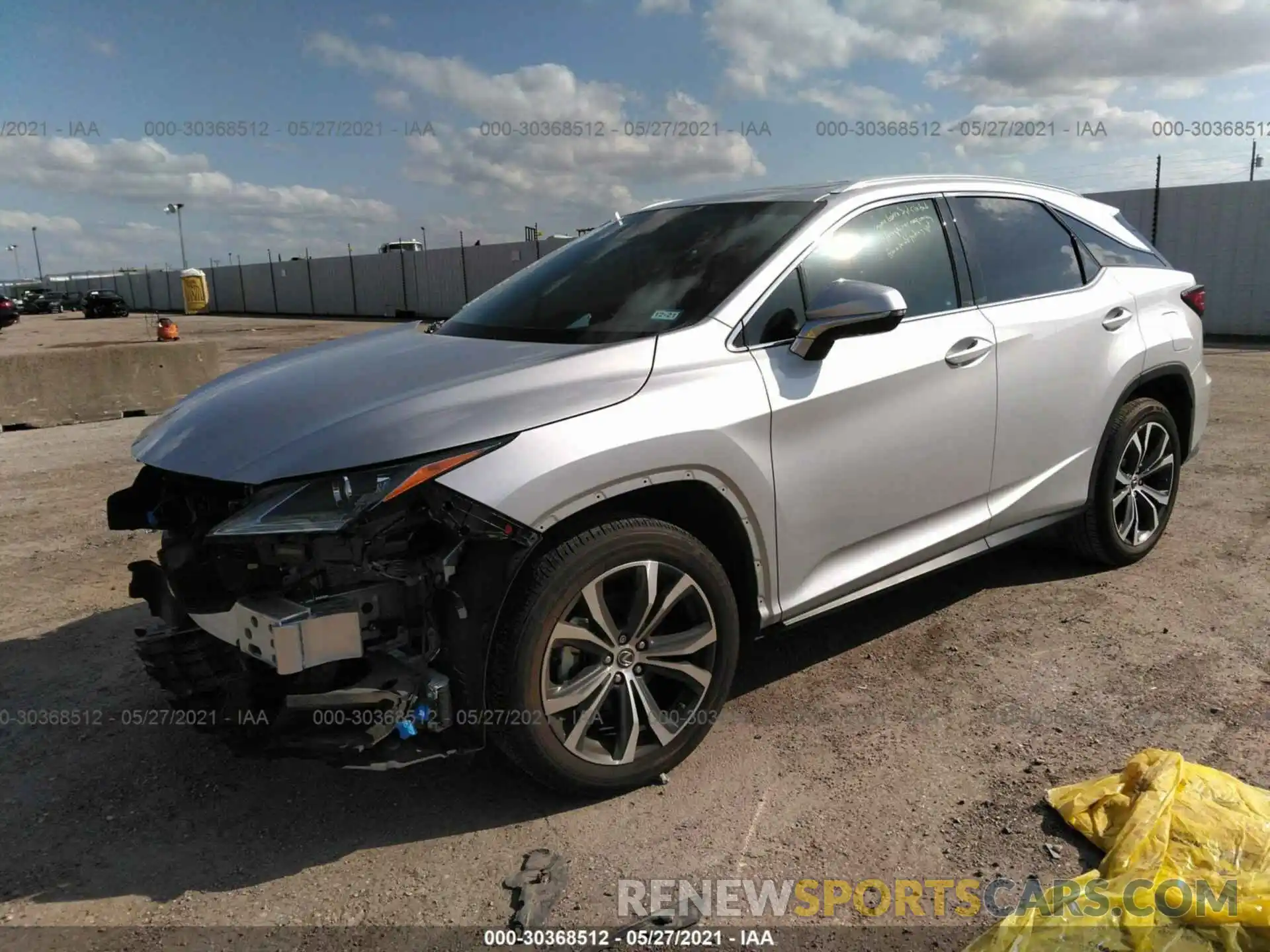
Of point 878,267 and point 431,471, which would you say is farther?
point 878,267

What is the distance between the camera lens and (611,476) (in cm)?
267

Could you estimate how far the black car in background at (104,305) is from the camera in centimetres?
4841

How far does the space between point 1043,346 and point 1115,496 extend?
101cm

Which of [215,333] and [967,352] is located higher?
[967,352]

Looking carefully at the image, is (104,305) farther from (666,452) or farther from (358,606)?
(666,452)

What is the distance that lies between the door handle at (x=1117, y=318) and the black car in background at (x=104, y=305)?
175 feet

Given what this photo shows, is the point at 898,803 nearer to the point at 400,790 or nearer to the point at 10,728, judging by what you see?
the point at 400,790

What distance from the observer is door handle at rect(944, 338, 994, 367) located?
11.7 feet

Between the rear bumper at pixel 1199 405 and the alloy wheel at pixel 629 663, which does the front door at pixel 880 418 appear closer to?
the alloy wheel at pixel 629 663

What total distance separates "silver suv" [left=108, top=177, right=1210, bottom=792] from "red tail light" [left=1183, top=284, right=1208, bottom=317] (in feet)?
3.36

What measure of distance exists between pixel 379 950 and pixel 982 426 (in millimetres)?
2761

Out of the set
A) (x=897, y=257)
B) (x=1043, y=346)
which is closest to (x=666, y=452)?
(x=897, y=257)

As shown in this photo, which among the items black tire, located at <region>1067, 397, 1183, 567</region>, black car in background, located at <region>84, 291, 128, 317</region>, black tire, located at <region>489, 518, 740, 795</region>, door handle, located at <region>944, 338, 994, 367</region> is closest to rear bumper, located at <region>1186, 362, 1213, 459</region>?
black tire, located at <region>1067, 397, 1183, 567</region>

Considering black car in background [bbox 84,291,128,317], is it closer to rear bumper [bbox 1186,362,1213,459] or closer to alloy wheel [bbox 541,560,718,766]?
rear bumper [bbox 1186,362,1213,459]
